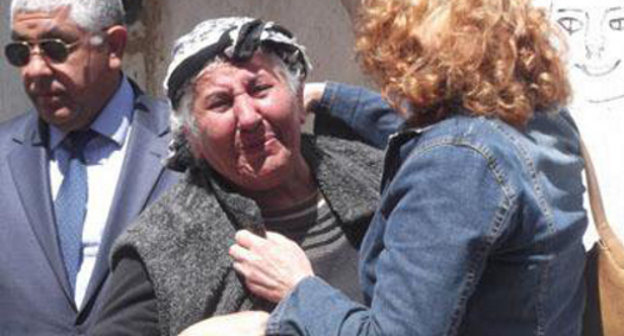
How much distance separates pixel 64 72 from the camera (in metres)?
3.23

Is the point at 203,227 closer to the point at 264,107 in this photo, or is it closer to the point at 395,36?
the point at 264,107

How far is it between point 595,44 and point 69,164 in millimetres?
1459

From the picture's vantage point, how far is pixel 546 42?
6.15ft

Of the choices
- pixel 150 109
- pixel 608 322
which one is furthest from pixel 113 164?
pixel 608 322

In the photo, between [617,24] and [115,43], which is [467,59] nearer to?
[617,24]

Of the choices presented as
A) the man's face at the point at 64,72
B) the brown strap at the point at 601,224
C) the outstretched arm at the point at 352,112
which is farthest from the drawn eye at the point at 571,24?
the man's face at the point at 64,72

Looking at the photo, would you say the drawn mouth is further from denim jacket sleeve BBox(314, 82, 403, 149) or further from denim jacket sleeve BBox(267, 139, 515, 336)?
denim jacket sleeve BBox(267, 139, 515, 336)

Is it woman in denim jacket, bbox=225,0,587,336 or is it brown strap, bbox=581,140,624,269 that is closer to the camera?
woman in denim jacket, bbox=225,0,587,336

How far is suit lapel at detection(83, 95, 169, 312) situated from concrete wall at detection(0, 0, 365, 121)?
1.52 m

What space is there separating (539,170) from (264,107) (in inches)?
29.1

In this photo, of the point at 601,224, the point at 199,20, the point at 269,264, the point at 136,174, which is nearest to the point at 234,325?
the point at 269,264

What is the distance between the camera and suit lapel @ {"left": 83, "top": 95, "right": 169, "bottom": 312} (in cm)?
302

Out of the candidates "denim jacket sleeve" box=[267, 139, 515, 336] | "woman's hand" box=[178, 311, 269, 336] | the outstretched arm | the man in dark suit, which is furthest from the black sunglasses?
"denim jacket sleeve" box=[267, 139, 515, 336]

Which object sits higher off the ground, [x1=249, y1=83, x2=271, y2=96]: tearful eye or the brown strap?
[x1=249, y1=83, x2=271, y2=96]: tearful eye
